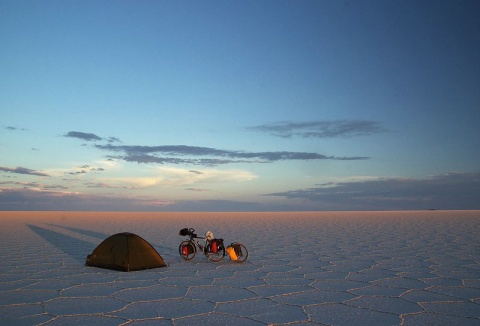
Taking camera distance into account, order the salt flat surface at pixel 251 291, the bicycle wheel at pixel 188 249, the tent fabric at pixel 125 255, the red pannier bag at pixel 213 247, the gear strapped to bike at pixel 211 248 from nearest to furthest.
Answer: the salt flat surface at pixel 251 291 < the tent fabric at pixel 125 255 < the gear strapped to bike at pixel 211 248 < the red pannier bag at pixel 213 247 < the bicycle wheel at pixel 188 249

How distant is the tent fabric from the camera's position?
7.06 meters

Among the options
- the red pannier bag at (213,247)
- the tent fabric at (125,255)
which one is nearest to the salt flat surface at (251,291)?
Result: the tent fabric at (125,255)

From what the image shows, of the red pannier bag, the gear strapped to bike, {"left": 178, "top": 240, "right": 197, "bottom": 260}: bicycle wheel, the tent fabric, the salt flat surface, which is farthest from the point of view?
{"left": 178, "top": 240, "right": 197, "bottom": 260}: bicycle wheel

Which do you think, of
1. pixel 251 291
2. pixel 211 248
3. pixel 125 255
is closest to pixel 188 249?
pixel 211 248

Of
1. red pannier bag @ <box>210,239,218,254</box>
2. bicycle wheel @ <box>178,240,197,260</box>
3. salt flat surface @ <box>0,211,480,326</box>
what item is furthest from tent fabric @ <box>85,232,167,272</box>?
red pannier bag @ <box>210,239,218,254</box>

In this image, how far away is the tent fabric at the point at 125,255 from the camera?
7062 mm

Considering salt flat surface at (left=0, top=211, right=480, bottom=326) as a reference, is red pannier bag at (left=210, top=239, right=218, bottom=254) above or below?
above

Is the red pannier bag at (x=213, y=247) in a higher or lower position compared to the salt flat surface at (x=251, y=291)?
higher

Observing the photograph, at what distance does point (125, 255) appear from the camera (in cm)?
707

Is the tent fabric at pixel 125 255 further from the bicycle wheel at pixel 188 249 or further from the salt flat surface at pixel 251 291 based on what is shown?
the bicycle wheel at pixel 188 249

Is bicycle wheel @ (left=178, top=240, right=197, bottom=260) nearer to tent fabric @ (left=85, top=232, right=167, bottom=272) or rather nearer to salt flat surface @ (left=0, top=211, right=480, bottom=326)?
salt flat surface @ (left=0, top=211, right=480, bottom=326)

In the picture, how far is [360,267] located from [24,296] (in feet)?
18.3

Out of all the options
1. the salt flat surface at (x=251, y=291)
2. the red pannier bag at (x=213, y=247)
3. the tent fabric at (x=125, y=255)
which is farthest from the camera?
the red pannier bag at (x=213, y=247)

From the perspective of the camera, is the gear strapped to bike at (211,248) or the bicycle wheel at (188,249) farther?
the bicycle wheel at (188,249)
